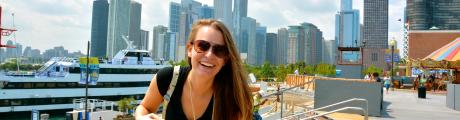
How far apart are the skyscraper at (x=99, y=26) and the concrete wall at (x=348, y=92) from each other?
418ft

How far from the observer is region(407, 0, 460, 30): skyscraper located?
107m

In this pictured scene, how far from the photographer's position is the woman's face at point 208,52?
1.68 m

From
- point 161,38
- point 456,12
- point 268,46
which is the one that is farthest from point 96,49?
point 456,12

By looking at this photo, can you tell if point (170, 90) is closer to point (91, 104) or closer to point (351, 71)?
point (351, 71)

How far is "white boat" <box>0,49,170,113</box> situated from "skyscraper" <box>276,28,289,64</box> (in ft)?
466

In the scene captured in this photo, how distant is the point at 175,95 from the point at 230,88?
0.87ft

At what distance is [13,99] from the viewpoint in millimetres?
27938

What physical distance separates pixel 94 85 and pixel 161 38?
131541 millimetres

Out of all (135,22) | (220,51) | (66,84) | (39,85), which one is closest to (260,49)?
(135,22)

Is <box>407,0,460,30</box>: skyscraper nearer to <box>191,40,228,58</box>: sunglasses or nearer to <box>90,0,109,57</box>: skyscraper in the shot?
<box>90,0,109,57</box>: skyscraper

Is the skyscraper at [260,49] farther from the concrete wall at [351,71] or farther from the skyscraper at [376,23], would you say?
the concrete wall at [351,71]

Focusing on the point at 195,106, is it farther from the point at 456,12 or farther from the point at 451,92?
the point at 456,12

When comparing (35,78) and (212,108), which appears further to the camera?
(35,78)

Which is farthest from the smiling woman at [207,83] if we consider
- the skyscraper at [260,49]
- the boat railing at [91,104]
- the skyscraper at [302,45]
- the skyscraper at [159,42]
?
the skyscraper at [260,49]
